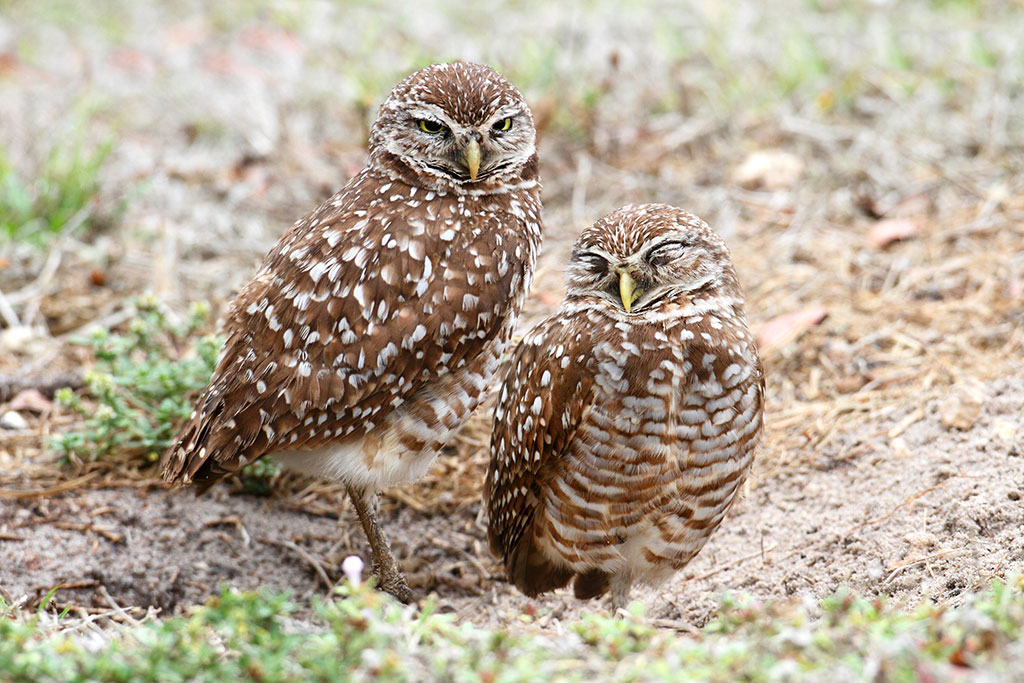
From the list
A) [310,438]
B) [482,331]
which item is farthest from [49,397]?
[482,331]

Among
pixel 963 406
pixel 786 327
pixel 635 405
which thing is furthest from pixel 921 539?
pixel 786 327

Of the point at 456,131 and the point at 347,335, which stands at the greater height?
the point at 456,131

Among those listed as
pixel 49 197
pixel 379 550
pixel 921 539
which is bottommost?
pixel 379 550

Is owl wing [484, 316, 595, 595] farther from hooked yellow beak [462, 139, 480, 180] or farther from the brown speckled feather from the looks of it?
hooked yellow beak [462, 139, 480, 180]

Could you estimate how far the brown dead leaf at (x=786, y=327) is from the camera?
198 inches

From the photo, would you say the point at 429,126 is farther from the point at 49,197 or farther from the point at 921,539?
the point at 49,197

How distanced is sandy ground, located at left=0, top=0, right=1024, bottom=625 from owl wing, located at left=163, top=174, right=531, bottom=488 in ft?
2.24

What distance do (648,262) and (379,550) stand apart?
5.07 feet

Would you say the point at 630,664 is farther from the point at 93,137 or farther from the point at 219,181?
the point at 93,137

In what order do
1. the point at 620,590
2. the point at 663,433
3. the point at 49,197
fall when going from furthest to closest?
the point at 49,197
the point at 620,590
the point at 663,433

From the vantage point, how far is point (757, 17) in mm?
8461

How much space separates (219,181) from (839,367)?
4013 mm

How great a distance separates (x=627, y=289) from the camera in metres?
3.47

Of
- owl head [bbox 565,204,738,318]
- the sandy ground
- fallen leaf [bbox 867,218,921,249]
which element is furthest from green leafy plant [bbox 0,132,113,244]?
fallen leaf [bbox 867,218,921,249]
